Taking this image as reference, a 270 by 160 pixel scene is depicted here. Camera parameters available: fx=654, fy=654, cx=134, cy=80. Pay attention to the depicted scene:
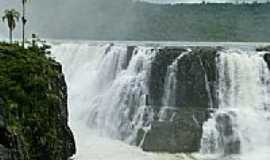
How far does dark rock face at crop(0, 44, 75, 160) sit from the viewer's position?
765 inches

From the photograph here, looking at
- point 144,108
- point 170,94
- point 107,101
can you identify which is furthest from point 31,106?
point 107,101

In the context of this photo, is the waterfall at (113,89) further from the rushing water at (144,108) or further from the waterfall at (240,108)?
the waterfall at (240,108)

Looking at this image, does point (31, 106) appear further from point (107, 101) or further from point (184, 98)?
point (107, 101)

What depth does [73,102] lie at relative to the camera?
3891 cm

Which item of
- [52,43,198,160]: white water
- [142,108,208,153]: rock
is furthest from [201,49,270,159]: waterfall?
[52,43,198,160]: white water

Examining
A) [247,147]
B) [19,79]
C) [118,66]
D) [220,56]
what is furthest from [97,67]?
[19,79]

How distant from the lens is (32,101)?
21.8m

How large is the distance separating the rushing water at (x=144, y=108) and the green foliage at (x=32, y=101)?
6153 millimetres

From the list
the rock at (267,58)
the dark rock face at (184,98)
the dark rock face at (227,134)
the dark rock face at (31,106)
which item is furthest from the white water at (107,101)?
the rock at (267,58)

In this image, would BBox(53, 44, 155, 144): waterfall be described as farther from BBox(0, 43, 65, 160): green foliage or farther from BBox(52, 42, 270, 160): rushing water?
BBox(0, 43, 65, 160): green foliage

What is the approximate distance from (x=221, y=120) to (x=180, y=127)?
2.11 m

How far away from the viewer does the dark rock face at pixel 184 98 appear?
3228cm

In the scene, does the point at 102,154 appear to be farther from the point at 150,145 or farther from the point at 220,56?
the point at 220,56

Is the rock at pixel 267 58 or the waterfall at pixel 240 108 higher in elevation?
the rock at pixel 267 58
